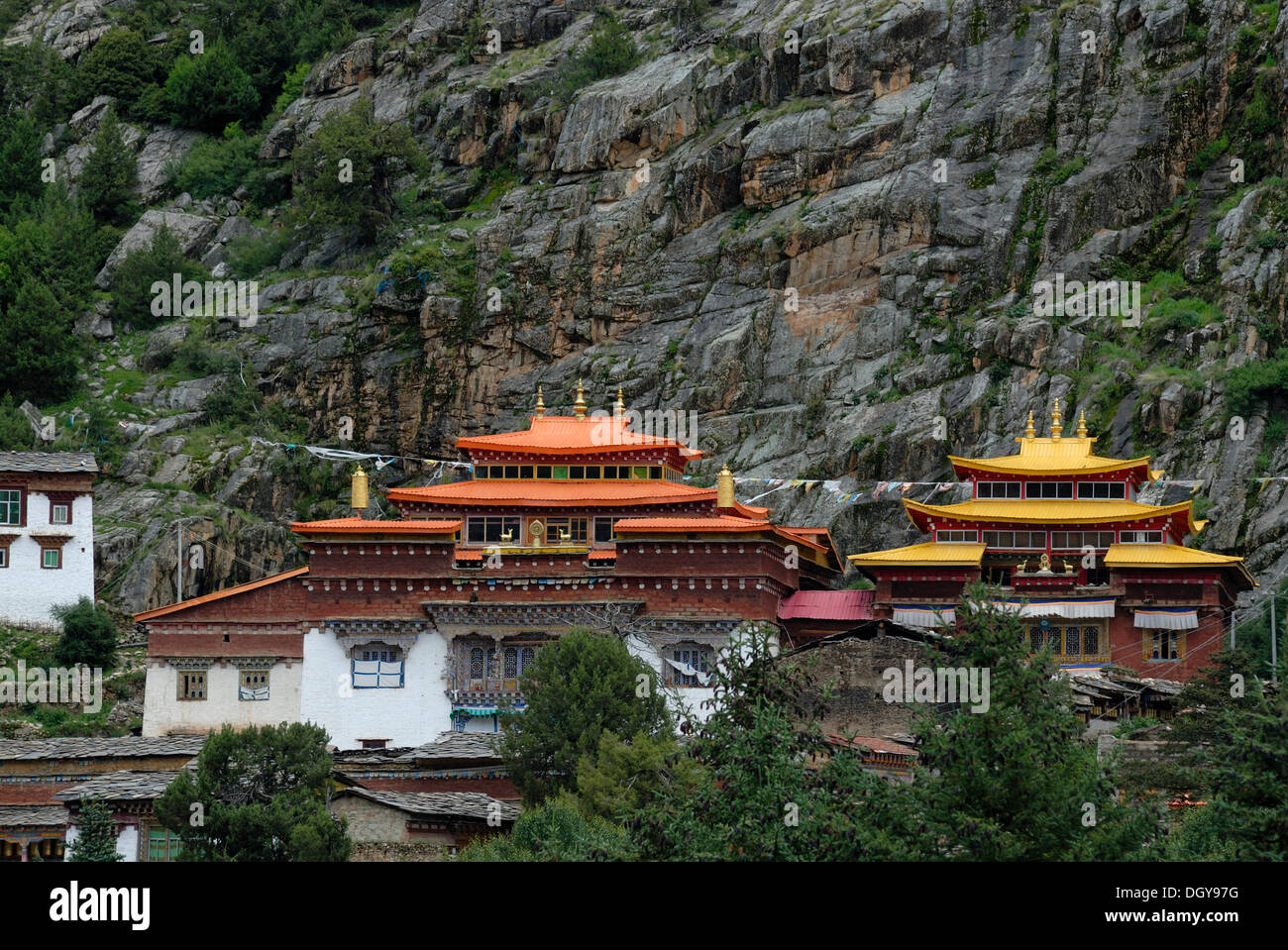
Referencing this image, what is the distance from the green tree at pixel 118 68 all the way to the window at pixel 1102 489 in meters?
69.8

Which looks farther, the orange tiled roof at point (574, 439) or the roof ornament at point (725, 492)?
the orange tiled roof at point (574, 439)

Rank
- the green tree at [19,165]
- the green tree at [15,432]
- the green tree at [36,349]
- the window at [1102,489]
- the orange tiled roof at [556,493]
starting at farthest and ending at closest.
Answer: the green tree at [19,165] → the green tree at [36,349] → the green tree at [15,432] → the window at [1102,489] → the orange tiled roof at [556,493]

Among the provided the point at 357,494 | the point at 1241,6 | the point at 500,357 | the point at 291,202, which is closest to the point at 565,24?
the point at 291,202

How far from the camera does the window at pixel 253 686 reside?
68.1m

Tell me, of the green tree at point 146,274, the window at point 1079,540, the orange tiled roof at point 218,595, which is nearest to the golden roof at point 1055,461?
the window at point 1079,540

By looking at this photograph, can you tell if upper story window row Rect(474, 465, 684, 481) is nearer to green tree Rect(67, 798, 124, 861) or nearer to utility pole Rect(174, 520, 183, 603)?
utility pole Rect(174, 520, 183, 603)

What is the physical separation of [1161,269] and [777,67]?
73.6 ft

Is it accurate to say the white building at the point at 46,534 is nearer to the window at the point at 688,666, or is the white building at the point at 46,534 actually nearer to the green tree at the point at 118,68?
the window at the point at 688,666

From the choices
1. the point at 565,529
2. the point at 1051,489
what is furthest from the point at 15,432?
the point at 1051,489

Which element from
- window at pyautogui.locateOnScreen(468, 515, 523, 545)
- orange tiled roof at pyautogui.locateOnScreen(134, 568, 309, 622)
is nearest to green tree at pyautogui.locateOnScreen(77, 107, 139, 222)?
orange tiled roof at pyautogui.locateOnScreen(134, 568, 309, 622)

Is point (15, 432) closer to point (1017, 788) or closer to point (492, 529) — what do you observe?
point (492, 529)

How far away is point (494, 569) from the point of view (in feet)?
225

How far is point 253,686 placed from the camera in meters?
68.3
